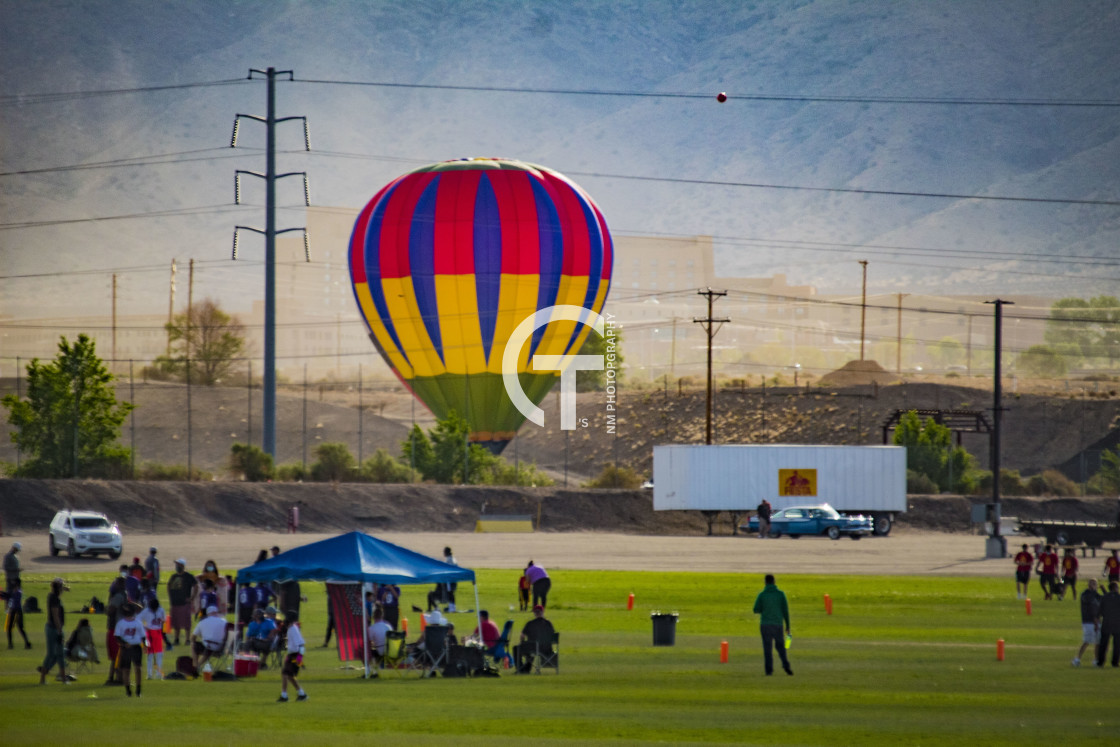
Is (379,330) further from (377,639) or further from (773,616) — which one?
(773,616)

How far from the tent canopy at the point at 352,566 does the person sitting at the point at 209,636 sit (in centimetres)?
86

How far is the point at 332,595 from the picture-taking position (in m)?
26.2

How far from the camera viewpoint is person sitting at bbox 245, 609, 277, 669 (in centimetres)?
2534

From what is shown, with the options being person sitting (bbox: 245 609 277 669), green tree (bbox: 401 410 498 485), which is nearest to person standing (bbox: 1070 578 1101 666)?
person sitting (bbox: 245 609 277 669)

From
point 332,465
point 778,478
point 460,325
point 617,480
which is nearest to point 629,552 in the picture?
point 778,478

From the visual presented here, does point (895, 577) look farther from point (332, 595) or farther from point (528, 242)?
point (528, 242)

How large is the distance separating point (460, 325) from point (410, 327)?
281 cm

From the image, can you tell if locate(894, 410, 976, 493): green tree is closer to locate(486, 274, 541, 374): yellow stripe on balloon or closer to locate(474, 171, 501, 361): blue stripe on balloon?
locate(486, 274, 541, 374): yellow stripe on balloon

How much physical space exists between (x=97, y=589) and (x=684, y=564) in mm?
20379

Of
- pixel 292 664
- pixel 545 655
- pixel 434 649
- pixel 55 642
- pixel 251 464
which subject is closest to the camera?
pixel 292 664

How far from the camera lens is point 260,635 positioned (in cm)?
2558

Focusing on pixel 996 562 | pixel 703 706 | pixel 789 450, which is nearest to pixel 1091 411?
pixel 789 450

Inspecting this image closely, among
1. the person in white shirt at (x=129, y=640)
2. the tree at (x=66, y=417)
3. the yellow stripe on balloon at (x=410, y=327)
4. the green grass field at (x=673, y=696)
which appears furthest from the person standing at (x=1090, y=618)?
the yellow stripe on balloon at (x=410, y=327)

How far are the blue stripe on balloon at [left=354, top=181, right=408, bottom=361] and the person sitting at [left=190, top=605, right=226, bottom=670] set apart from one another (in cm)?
5475
